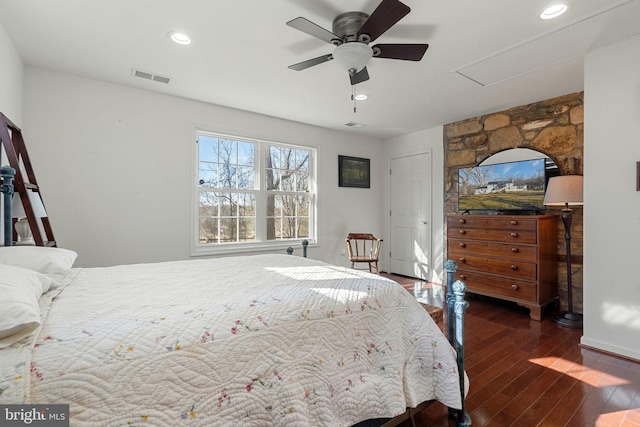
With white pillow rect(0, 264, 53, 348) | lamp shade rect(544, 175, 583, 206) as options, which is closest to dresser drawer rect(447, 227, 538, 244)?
lamp shade rect(544, 175, 583, 206)

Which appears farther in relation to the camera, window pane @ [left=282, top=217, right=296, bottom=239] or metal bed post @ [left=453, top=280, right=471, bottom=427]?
window pane @ [left=282, top=217, right=296, bottom=239]

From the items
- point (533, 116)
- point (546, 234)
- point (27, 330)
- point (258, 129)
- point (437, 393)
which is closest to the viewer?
point (27, 330)

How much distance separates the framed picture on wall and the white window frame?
0.51 m

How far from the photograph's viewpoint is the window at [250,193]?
3.75 meters

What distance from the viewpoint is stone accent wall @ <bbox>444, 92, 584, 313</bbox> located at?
10.9 feet

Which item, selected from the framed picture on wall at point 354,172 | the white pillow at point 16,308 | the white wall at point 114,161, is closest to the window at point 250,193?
the white wall at point 114,161

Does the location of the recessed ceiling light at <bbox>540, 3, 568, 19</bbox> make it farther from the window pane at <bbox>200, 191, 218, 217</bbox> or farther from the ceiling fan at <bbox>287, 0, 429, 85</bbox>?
the window pane at <bbox>200, 191, 218, 217</bbox>

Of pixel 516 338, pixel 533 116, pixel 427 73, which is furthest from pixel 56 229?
pixel 533 116

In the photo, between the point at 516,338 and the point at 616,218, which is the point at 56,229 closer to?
the point at 516,338

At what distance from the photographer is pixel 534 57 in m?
2.54

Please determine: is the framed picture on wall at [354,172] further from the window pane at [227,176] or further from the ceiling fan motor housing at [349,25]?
the ceiling fan motor housing at [349,25]

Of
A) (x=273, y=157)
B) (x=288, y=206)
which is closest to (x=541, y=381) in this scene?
(x=288, y=206)

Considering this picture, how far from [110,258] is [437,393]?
124 inches

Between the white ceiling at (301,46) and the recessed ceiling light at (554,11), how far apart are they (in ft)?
0.13
